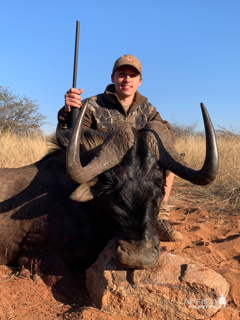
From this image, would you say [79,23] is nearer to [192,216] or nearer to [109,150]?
[109,150]

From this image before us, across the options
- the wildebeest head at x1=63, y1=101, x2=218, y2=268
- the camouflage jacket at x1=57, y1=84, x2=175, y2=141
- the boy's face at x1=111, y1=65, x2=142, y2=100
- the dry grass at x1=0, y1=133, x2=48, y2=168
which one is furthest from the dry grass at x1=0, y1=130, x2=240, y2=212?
the wildebeest head at x1=63, y1=101, x2=218, y2=268

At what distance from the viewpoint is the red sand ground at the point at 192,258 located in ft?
8.10

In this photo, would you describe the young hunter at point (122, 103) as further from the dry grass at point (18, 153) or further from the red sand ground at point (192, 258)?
the dry grass at point (18, 153)

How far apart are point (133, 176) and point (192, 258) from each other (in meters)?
1.56

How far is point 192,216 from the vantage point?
5.73 m

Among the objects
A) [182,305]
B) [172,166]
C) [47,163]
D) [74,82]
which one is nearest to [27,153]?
[74,82]

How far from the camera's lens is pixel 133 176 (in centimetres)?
283

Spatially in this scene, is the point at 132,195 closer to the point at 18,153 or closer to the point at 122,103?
the point at 122,103

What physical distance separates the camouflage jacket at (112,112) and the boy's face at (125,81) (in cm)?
17

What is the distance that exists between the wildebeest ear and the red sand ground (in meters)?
0.94

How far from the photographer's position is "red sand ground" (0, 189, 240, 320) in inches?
97.2

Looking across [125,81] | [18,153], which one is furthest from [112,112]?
[18,153]

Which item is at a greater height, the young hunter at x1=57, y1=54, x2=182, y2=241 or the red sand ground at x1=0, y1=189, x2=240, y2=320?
the young hunter at x1=57, y1=54, x2=182, y2=241

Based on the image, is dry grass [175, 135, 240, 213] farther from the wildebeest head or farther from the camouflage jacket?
the wildebeest head
